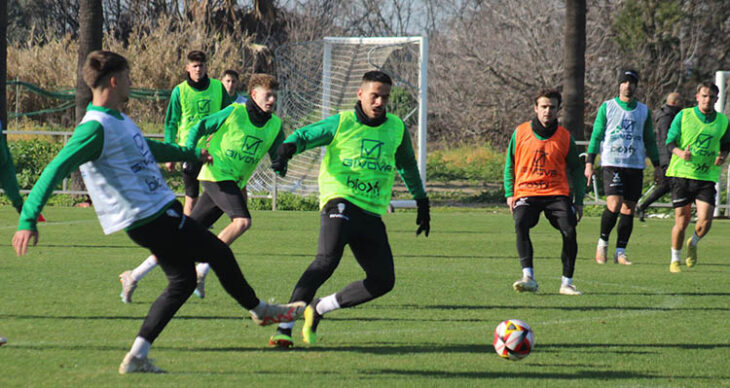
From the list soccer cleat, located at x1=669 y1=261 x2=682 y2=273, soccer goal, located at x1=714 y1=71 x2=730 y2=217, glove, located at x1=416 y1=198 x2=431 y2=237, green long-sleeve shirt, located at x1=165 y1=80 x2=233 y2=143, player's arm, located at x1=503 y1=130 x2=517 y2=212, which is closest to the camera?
glove, located at x1=416 y1=198 x2=431 y2=237

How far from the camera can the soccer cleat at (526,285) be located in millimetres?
8984

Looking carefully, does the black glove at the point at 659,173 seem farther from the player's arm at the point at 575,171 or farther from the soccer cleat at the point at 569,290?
the soccer cleat at the point at 569,290

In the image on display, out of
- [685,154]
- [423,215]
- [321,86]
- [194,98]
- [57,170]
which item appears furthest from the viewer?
[321,86]

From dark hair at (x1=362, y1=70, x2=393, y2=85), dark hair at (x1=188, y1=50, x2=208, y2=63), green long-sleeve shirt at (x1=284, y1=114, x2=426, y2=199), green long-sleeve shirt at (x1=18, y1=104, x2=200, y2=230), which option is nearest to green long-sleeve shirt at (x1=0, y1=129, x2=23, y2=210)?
green long-sleeve shirt at (x1=18, y1=104, x2=200, y2=230)

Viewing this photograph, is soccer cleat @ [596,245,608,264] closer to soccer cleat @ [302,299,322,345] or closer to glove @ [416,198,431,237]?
glove @ [416,198,431,237]

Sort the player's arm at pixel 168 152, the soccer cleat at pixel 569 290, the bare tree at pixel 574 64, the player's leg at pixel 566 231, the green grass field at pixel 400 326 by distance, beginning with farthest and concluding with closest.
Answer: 1. the bare tree at pixel 574 64
2. the soccer cleat at pixel 569 290
3. the player's leg at pixel 566 231
4. the player's arm at pixel 168 152
5. the green grass field at pixel 400 326

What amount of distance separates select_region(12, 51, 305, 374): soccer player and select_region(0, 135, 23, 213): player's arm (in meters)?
1.11

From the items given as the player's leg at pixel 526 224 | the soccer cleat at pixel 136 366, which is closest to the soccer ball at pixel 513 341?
the soccer cleat at pixel 136 366

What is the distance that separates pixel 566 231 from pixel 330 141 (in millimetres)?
3374

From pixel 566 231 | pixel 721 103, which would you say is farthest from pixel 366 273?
pixel 721 103

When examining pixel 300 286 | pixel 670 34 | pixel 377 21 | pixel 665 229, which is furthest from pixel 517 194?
pixel 377 21

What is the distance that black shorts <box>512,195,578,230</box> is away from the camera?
900 cm

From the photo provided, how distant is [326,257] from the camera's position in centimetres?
628

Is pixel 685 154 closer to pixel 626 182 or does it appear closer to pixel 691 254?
pixel 626 182
